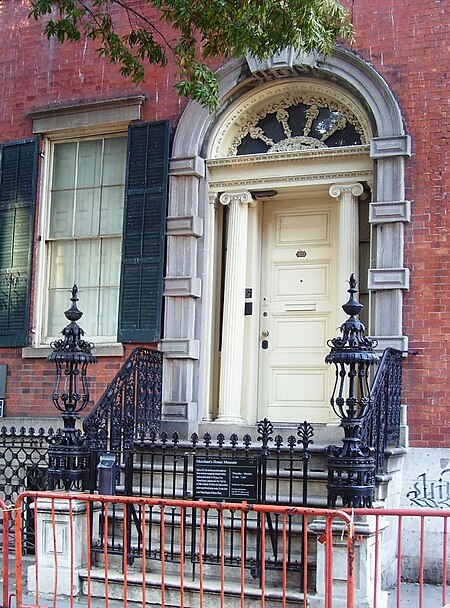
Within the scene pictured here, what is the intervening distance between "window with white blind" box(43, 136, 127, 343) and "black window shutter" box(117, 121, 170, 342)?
363 millimetres

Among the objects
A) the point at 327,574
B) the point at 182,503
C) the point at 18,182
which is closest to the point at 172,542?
the point at 182,503

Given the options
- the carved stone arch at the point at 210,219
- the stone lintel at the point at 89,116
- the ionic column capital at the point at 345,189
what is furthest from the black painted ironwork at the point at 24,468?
the ionic column capital at the point at 345,189

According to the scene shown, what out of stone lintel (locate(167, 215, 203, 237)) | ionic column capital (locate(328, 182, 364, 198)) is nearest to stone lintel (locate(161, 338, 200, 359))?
stone lintel (locate(167, 215, 203, 237))

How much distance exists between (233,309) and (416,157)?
2.65 meters

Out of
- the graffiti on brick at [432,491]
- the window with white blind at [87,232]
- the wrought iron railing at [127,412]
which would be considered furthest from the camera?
the window with white blind at [87,232]

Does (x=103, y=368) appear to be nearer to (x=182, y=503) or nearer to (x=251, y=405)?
(x=251, y=405)

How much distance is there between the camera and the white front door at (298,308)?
33.3 ft

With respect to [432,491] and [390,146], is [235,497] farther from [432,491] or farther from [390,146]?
[390,146]

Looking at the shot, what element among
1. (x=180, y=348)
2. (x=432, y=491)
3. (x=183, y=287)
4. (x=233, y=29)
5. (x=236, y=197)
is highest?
(x=233, y=29)

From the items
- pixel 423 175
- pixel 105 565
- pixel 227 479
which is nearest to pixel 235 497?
pixel 227 479

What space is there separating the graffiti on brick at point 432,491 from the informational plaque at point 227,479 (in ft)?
6.78

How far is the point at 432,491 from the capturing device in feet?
28.7

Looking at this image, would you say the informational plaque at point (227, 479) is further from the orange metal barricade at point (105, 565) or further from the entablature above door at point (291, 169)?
the entablature above door at point (291, 169)

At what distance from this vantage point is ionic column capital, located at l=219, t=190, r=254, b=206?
34.1 ft
